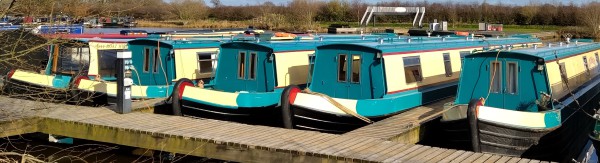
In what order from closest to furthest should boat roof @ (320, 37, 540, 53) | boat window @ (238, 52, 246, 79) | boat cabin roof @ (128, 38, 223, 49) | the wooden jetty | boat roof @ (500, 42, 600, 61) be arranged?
the wooden jetty, boat roof @ (500, 42, 600, 61), boat roof @ (320, 37, 540, 53), boat window @ (238, 52, 246, 79), boat cabin roof @ (128, 38, 223, 49)

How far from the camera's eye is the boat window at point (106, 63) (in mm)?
14703

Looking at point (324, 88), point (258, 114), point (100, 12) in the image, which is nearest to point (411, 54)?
point (324, 88)

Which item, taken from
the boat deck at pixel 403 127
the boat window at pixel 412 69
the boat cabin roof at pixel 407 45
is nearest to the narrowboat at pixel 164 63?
the boat cabin roof at pixel 407 45

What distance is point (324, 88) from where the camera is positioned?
12336 mm

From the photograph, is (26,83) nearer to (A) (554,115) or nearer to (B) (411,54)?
(B) (411,54)

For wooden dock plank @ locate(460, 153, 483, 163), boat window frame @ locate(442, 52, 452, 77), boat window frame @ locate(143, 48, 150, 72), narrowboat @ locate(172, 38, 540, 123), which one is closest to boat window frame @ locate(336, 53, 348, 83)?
narrowboat @ locate(172, 38, 540, 123)

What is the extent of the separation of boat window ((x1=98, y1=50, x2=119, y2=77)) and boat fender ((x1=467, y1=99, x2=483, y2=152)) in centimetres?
845

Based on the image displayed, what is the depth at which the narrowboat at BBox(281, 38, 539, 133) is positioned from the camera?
11.1 metres

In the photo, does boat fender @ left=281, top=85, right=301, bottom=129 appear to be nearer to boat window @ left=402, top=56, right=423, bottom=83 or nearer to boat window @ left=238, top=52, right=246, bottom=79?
boat window @ left=238, top=52, right=246, bottom=79

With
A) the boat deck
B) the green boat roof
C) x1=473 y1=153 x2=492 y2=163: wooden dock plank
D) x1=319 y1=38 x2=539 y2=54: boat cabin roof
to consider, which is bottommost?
x1=473 y1=153 x2=492 y2=163: wooden dock plank

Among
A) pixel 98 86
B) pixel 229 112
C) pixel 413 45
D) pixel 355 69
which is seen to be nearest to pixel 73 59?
pixel 98 86

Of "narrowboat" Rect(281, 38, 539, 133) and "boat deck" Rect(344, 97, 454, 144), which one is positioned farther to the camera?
"narrowboat" Rect(281, 38, 539, 133)

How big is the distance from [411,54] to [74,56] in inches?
311

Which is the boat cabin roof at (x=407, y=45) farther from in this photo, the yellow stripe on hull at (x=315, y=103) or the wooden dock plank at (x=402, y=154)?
the wooden dock plank at (x=402, y=154)
